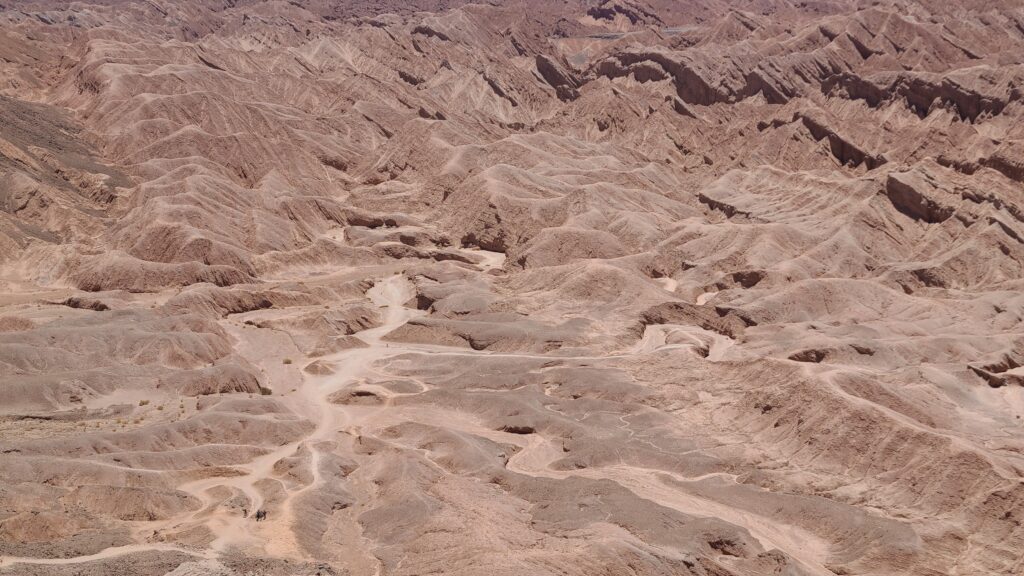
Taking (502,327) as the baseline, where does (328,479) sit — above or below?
above

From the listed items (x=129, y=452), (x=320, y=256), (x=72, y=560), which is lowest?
(x=320, y=256)

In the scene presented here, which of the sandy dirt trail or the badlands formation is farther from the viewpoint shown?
the badlands formation

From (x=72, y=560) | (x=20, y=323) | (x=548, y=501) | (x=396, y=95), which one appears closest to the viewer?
(x=72, y=560)

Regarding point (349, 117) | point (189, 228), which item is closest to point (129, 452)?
point (189, 228)

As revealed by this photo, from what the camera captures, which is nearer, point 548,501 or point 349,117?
point 548,501

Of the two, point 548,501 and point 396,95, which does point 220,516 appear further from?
point 396,95

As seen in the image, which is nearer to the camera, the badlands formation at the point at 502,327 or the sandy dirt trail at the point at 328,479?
the sandy dirt trail at the point at 328,479

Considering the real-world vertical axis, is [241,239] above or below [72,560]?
below

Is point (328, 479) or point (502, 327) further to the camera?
point (502, 327)
